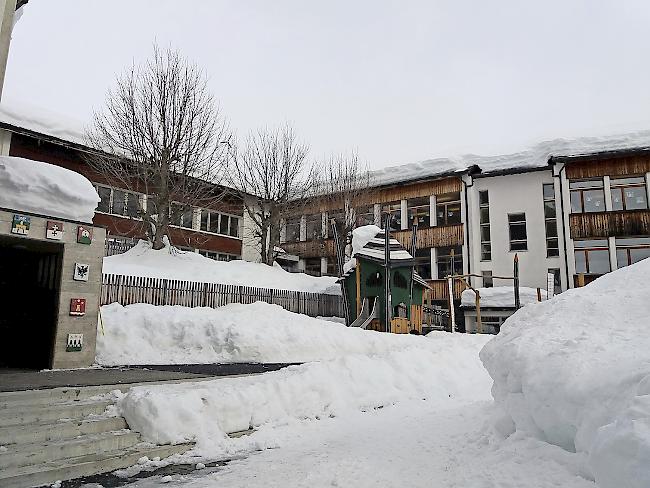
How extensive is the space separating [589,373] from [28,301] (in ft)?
34.1

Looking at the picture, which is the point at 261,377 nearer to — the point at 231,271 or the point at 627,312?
the point at 627,312

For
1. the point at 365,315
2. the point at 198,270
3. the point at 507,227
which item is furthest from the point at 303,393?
the point at 507,227

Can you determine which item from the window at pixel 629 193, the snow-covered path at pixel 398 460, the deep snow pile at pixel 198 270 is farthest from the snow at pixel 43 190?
the window at pixel 629 193

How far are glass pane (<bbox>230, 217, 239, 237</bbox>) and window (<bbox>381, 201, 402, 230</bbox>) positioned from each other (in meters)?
10.3

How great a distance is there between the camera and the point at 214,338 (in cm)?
1233

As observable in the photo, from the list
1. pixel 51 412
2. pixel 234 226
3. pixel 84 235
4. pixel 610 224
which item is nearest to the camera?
pixel 51 412

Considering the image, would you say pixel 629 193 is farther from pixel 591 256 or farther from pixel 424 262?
pixel 424 262

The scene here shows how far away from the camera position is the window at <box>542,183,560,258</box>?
29.6 meters

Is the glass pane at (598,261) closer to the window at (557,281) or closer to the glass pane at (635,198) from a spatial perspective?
the window at (557,281)

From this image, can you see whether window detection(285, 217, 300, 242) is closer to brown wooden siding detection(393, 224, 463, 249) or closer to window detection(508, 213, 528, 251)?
brown wooden siding detection(393, 224, 463, 249)

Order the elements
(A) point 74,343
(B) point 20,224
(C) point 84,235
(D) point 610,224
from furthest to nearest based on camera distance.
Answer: (D) point 610,224
(C) point 84,235
(A) point 74,343
(B) point 20,224

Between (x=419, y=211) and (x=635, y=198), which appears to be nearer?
(x=635, y=198)

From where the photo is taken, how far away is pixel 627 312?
4961 mm

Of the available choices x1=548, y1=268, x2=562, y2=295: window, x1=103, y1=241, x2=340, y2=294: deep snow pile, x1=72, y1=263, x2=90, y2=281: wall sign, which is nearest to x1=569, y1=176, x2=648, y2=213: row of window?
x1=548, y1=268, x2=562, y2=295: window
